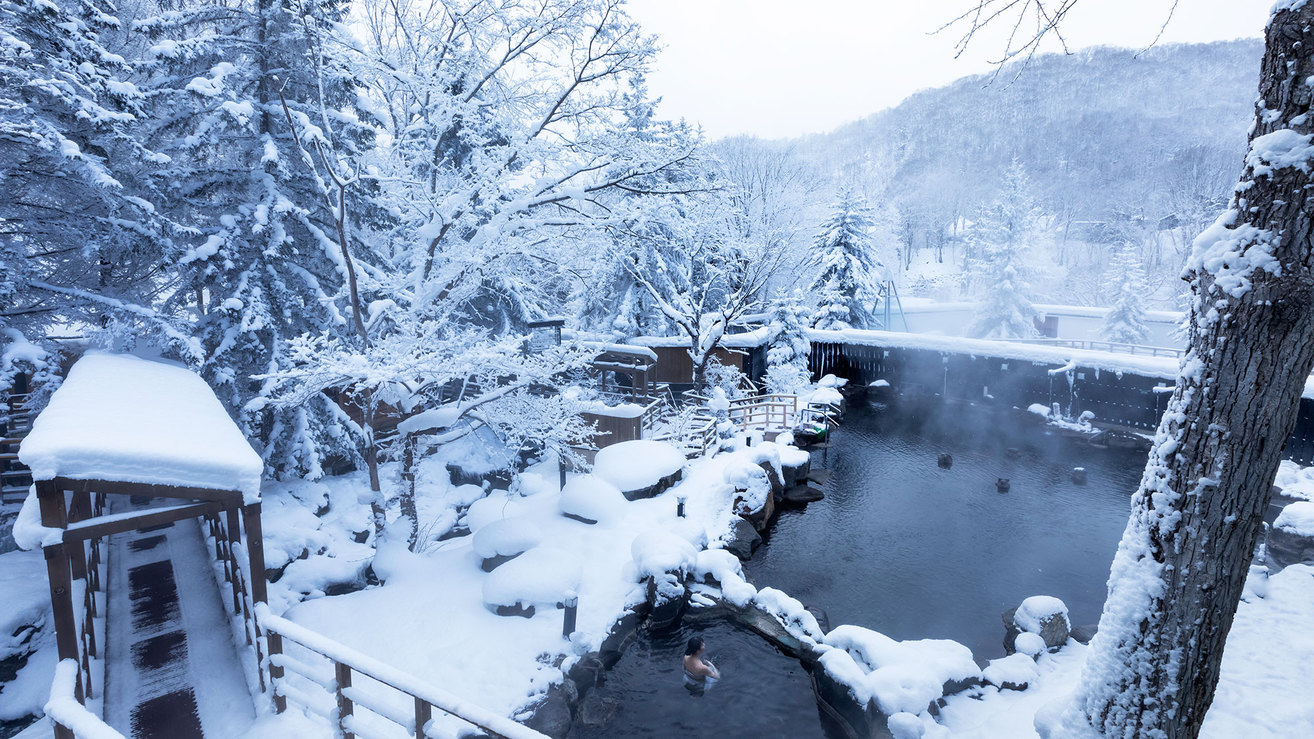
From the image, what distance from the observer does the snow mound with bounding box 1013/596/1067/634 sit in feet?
32.5

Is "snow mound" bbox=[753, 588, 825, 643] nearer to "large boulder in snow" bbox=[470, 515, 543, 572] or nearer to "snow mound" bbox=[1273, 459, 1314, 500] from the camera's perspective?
"large boulder in snow" bbox=[470, 515, 543, 572]

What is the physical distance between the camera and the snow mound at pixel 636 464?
14.1m

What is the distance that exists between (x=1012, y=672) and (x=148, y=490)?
11478mm

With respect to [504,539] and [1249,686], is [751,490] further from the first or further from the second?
[1249,686]

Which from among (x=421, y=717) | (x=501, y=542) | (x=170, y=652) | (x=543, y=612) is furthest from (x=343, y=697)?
(x=501, y=542)

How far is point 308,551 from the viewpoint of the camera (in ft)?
33.4

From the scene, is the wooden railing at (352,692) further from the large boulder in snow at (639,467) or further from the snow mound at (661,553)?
the large boulder in snow at (639,467)

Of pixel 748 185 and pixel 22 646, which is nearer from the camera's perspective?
pixel 22 646

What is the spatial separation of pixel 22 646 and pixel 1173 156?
95.3 meters

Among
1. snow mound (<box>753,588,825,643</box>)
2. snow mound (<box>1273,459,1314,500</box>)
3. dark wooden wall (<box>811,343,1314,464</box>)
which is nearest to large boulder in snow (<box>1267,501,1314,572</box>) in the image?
snow mound (<box>1273,459,1314,500</box>)

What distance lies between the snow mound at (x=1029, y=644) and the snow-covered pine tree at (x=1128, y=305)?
3326 centimetres

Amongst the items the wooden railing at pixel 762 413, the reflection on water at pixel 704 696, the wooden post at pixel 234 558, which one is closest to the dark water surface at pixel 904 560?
the reflection on water at pixel 704 696

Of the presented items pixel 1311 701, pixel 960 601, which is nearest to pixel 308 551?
pixel 960 601

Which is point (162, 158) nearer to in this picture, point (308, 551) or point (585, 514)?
point (308, 551)
